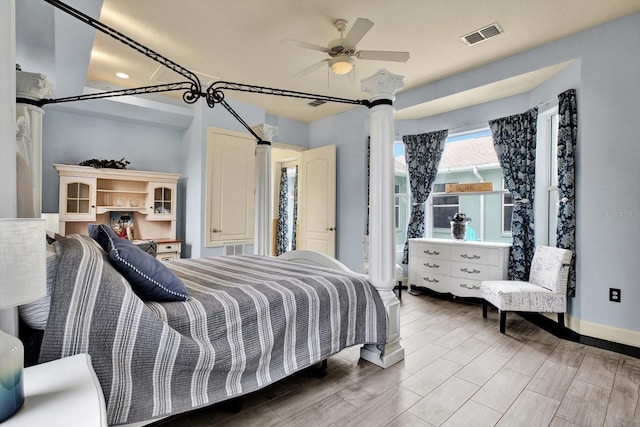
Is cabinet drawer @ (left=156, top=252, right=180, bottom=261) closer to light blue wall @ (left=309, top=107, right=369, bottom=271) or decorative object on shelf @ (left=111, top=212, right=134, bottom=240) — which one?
decorative object on shelf @ (left=111, top=212, right=134, bottom=240)

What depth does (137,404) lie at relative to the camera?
130 cm

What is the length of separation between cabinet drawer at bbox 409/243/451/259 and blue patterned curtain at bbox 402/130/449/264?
0.26m

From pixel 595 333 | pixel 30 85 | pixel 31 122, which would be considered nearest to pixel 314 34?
pixel 30 85

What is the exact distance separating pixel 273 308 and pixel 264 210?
1.76 metres

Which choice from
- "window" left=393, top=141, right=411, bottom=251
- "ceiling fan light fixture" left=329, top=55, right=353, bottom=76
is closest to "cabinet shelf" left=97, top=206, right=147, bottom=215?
"ceiling fan light fixture" left=329, top=55, right=353, bottom=76

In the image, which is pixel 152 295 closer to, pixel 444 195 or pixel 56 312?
pixel 56 312

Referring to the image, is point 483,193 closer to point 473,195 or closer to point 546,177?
point 473,195

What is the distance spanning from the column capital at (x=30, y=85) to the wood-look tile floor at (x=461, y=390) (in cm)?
218

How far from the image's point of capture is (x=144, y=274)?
155 cm

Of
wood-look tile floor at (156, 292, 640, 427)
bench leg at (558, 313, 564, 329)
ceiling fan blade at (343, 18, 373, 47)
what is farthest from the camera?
bench leg at (558, 313, 564, 329)

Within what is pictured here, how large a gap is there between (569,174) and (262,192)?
3.01m

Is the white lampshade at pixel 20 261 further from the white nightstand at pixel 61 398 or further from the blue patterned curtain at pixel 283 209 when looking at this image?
Answer: the blue patterned curtain at pixel 283 209

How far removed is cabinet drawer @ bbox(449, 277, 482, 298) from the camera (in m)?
3.85

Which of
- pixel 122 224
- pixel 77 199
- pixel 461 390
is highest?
pixel 77 199
